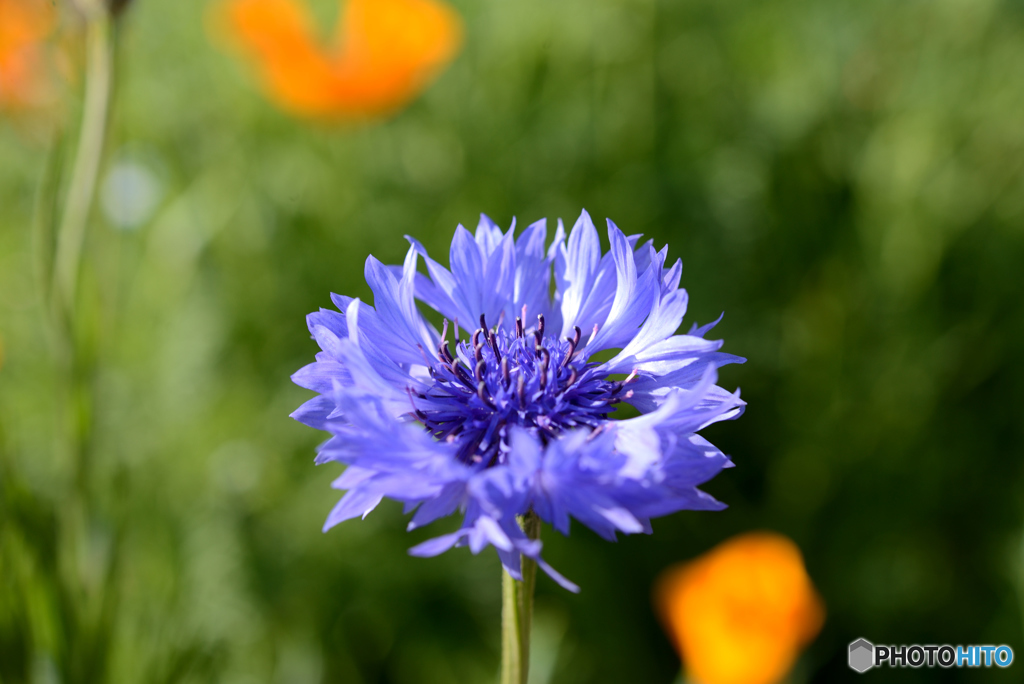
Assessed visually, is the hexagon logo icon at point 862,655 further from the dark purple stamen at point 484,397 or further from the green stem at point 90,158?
the green stem at point 90,158

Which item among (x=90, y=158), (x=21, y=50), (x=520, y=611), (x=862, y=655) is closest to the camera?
(x=520, y=611)

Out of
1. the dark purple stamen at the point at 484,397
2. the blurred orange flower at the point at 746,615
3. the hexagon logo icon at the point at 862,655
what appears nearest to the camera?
the dark purple stamen at the point at 484,397

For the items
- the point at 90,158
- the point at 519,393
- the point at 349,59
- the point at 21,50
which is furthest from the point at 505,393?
the point at 21,50

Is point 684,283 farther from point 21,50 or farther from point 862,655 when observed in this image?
point 21,50

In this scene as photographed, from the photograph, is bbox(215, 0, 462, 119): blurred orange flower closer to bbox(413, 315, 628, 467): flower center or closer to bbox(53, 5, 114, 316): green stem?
bbox(53, 5, 114, 316): green stem

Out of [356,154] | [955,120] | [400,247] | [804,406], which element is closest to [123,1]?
[400,247]

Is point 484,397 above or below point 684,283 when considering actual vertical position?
below

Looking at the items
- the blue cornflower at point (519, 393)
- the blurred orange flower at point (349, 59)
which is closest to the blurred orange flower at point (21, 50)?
the blurred orange flower at point (349, 59)
